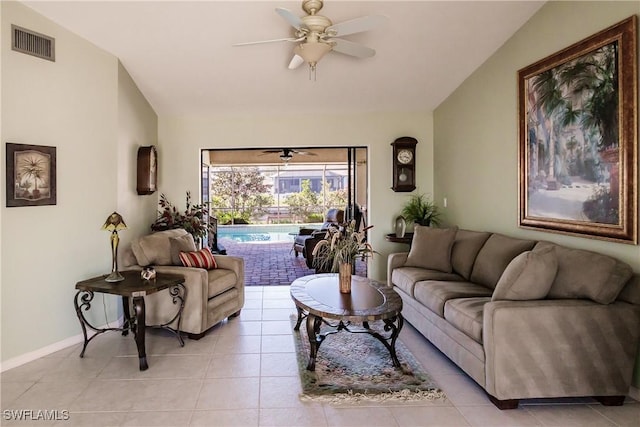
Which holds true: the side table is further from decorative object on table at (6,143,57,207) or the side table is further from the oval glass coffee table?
the oval glass coffee table

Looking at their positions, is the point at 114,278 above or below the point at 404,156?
below

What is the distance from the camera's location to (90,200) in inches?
137

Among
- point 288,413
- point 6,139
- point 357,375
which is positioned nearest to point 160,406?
point 288,413

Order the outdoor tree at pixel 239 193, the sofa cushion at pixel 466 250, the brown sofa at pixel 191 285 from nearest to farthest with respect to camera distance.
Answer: the brown sofa at pixel 191 285 < the sofa cushion at pixel 466 250 < the outdoor tree at pixel 239 193

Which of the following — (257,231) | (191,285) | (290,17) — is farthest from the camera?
(257,231)

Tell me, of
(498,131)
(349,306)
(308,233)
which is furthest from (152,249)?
(308,233)

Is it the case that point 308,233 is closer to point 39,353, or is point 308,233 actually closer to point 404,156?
point 404,156

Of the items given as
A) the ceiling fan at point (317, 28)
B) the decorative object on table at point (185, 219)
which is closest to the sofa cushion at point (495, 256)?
the ceiling fan at point (317, 28)

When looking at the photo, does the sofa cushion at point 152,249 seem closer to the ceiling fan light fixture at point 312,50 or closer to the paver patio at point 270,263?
the paver patio at point 270,263

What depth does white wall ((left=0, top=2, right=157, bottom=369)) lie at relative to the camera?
113 inches

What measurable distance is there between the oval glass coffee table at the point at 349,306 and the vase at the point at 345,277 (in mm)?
50

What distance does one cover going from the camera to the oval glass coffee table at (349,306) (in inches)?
101

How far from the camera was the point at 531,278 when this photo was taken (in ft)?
7.85

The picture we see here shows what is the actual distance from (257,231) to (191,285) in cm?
931
